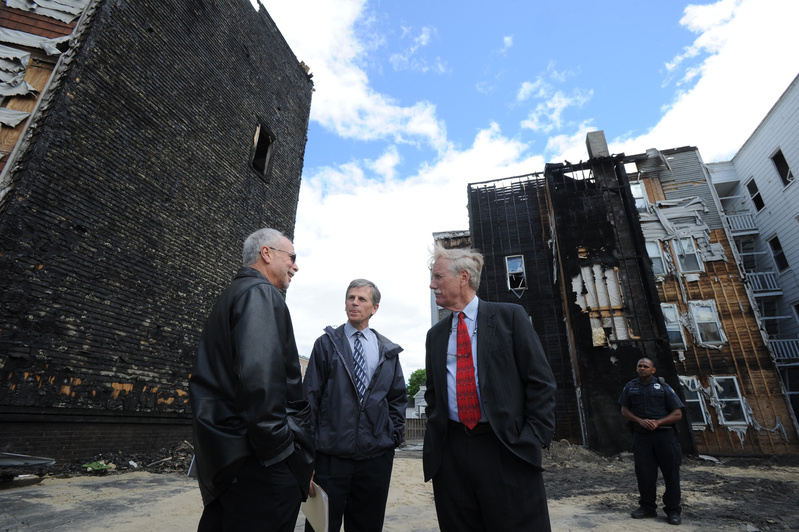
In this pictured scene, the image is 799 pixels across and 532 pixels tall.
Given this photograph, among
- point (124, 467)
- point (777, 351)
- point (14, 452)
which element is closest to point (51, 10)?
point (14, 452)

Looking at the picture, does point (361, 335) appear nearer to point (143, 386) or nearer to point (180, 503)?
point (180, 503)

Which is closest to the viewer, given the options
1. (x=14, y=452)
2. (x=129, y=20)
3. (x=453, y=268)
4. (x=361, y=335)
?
(x=453, y=268)

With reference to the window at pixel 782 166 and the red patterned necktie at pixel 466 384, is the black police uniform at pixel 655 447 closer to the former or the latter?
the red patterned necktie at pixel 466 384

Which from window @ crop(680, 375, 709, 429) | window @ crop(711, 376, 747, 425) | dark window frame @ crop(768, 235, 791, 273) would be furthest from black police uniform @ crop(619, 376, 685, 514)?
dark window frame @ crop(768, 235, 791, 273)

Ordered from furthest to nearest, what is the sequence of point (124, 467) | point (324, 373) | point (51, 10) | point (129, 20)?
point (129, 20) → point (51, 10) → point (124, 467) → point (324, 373)

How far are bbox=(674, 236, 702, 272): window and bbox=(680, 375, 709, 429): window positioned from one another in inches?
177

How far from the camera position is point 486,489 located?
76.9 inches

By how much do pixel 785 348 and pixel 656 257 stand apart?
18.9 ft

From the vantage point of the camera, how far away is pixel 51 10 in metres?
8.09

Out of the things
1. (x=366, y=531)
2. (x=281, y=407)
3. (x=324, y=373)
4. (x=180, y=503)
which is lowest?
(x=180, y=503)

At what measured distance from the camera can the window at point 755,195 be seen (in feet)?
58.7

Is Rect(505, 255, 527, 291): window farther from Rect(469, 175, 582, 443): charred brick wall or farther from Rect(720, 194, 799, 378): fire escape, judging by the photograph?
Rect(720, 194, 799, 378): fire escape

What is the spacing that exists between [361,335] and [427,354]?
778mm

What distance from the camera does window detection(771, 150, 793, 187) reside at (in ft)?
53.2
